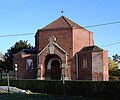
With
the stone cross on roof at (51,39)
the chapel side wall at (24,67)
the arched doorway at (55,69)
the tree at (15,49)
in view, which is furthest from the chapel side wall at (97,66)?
the tree at (15,49)

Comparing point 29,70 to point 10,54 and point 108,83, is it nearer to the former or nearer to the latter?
point 10,54

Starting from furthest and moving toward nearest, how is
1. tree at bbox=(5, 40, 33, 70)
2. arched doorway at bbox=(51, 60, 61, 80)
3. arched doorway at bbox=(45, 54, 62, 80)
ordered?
tree at bbox=(5, 40, 33, 70), arched doorway at bbox=(51, 60, 61, 80), arched doorway at bbox=(45, 54, 62, 80)

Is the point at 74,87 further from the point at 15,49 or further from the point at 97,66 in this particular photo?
the point at 15,49

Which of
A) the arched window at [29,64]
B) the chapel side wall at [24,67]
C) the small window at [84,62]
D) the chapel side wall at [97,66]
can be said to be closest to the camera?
the chapel side wall at [97,66]

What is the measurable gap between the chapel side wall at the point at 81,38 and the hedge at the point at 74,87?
1755 cm

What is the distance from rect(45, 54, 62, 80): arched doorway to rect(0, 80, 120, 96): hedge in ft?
51.9

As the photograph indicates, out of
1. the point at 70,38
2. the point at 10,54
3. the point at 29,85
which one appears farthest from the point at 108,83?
the point at 10,54

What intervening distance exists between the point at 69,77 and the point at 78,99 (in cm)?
2746

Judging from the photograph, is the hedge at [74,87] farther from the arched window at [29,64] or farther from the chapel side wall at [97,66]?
the arched window at [29,64]

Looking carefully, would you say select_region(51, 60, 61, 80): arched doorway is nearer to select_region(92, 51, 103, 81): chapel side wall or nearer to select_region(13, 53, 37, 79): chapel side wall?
select_region(13, 53, 37, 79): chapel side wall

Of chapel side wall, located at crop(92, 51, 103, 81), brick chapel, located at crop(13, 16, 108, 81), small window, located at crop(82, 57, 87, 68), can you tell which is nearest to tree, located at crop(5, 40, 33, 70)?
brick chapel, located at crop(13, 16, 108, 81)

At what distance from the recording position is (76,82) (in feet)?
101

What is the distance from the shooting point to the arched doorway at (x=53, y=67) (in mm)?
54344

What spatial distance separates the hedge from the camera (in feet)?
87.8
